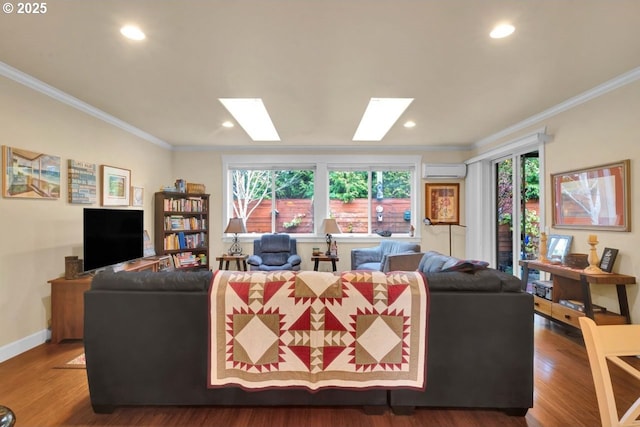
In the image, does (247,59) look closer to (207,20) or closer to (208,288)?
(207,20)

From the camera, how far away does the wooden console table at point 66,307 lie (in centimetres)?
280

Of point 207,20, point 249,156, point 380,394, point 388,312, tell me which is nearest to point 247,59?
point 207,20

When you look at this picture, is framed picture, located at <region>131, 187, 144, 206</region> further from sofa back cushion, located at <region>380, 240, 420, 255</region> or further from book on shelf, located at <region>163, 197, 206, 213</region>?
sofa back cushion, located at <region>380, 240, 420, 255</region>

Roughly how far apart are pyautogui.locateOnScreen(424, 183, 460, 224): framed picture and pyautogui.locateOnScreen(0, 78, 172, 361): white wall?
5.09 metres

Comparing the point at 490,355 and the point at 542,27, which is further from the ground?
the point at 542,27

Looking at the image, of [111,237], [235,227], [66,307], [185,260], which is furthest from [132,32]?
[185,260]

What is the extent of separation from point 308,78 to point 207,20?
97 centimetres

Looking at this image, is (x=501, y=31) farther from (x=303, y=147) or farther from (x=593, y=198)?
(x=303, y=147)

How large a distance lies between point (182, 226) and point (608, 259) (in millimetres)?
5410

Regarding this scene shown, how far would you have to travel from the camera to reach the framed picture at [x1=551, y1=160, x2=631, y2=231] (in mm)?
2658

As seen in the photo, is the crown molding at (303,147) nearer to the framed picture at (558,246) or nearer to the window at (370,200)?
the window at (370,200)

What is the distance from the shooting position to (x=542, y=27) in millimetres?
1895

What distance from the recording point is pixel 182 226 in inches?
189

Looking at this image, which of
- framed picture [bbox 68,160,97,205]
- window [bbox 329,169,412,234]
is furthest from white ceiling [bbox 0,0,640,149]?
window [bbox 329,169,412,234]
